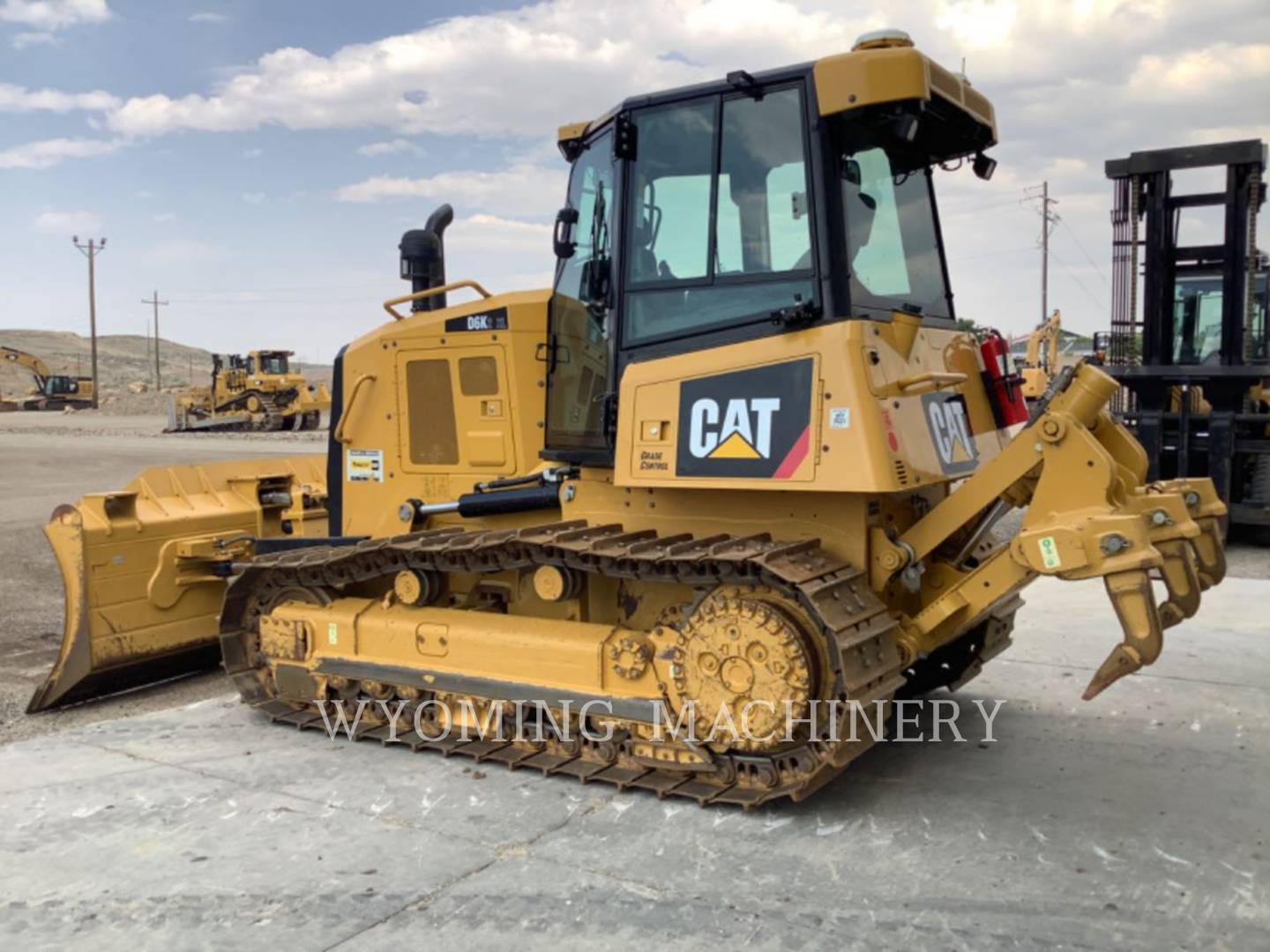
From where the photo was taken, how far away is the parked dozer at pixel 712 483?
14.8 feet

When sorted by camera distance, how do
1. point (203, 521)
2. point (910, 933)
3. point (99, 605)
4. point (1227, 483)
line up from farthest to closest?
point (1227, 483) < point (203, 521) < point (99, 605) < point (910, 933)

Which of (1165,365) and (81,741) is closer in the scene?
(81,741)

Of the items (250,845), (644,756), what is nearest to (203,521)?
(250,845)

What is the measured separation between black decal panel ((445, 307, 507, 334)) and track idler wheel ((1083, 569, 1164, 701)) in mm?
3237

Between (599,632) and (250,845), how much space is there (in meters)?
1.75

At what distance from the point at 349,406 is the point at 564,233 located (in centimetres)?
176

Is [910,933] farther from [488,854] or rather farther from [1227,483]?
[1227,483]

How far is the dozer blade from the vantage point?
6680 mm

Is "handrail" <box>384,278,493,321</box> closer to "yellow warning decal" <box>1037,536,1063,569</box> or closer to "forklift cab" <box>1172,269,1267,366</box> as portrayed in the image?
"yellow warning decal" <box>1037,536,1063,569</box>

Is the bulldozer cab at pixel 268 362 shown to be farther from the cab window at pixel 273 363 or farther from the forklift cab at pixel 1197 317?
the forklift cab at pixel 1197 317

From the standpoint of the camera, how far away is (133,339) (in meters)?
134

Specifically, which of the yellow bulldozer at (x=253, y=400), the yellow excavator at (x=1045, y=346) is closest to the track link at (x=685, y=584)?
the yellow excavator at (x=1045, y=346)

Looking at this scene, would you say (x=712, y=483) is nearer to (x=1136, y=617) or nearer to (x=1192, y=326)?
(x=1136, y=617)

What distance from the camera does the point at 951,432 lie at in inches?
205
